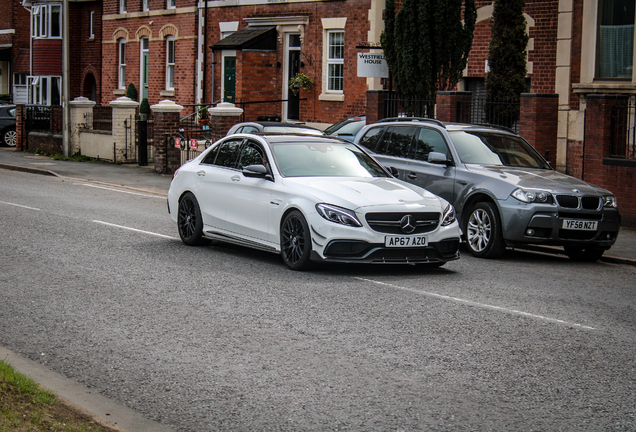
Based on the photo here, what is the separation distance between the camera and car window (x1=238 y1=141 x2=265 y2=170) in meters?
11.2

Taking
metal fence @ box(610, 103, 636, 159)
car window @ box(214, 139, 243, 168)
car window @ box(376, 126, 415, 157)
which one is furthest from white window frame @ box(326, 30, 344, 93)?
car window @ box(214, 139, 243, 168)

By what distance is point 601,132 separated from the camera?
53.7 ft

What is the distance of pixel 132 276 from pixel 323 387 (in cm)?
Result: 440

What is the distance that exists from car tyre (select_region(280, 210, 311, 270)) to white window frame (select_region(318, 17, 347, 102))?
63.4 ft

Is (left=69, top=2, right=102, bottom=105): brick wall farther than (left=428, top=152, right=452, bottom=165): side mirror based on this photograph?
Yes

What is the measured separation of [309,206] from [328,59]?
813 inches

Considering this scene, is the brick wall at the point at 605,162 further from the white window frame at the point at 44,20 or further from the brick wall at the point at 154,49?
the white window frame at the point at 44,20

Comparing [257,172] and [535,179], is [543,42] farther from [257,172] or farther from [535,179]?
[257,172]

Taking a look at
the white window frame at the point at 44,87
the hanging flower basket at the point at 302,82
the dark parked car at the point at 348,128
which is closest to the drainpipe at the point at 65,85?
the hanging flower basket at the point at 302,82

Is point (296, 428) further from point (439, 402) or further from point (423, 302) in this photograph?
point (423, 302)

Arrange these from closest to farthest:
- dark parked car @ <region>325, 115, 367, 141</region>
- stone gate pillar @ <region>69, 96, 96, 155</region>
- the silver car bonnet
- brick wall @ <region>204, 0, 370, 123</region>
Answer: the silver car bonnet, dark parked car @ <region>325, 115, 367, 141</region>, brick wall @ <region>204, 0, 370, 123</region>, stone gate pillar @ <region>69, 96, 96, 155</region>

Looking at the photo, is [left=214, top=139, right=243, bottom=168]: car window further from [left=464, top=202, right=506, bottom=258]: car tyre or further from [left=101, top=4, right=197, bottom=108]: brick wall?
[left=101, top=4, right=197, bottom=108]: brick wall

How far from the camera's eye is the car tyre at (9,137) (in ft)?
122

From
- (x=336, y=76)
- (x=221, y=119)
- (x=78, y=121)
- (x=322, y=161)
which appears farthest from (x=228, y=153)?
(x=78, y=121)
